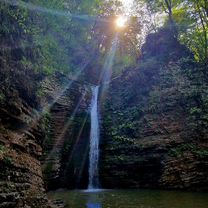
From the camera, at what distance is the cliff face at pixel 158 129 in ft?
45.8

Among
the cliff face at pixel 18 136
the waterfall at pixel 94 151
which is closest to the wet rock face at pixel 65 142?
the waterfall at pixel 94 151

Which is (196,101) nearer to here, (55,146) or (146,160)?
(146,160)

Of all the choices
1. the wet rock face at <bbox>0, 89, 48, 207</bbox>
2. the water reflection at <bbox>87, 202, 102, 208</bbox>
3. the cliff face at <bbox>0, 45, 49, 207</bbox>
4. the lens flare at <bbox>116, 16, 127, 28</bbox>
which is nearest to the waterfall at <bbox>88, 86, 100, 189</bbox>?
the cliff face at <bbox>0, 45, 49, 207</bbox>

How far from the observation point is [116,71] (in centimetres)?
3309

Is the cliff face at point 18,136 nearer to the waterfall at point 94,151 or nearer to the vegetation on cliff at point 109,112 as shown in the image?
the vegetation on cliff at point 109,112

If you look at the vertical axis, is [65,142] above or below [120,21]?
below

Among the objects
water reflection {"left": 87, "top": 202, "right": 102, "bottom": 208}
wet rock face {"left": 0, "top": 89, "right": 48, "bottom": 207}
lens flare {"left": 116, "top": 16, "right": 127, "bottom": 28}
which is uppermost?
lens flare {"left": 116, "top": 16, "right": 127, "bottom": 28}

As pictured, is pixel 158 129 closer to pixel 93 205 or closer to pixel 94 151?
pixel 94 151

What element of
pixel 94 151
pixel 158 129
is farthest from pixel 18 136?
pixel 158 129

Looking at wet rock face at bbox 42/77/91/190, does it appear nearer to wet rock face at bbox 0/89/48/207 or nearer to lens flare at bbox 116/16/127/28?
wet rock face at bbox 0/89/48/207

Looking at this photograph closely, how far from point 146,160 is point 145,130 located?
228 centimetres

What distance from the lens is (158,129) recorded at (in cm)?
1611

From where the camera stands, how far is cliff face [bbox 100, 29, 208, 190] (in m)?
13.9

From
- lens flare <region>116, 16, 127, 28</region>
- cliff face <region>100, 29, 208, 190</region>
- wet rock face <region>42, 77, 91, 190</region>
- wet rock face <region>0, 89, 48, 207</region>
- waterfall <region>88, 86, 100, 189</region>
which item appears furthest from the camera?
lens flare <region>116, 16, 127, 28</region>
